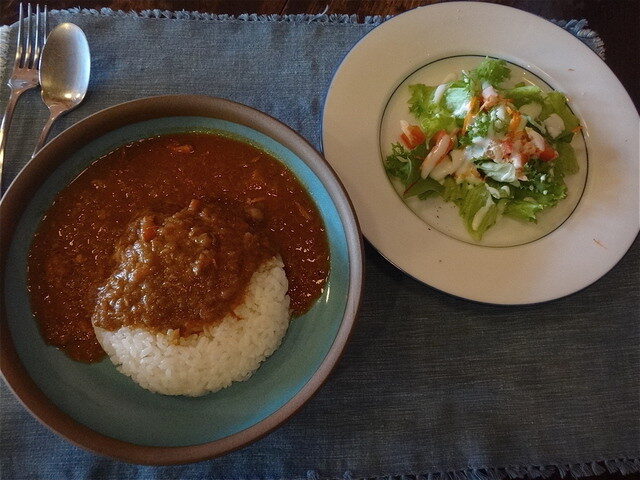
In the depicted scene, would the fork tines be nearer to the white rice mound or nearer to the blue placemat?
the blue placemat

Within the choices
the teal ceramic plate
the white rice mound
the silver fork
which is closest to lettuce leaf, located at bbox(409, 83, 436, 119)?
the teal ceramic plate

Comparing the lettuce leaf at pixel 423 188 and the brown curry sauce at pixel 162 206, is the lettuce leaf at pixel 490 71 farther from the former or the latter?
the brown curry sauce at pixel 162 206

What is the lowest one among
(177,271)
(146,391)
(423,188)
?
(146,391)

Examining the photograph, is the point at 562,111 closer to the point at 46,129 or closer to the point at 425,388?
the point at 425,388

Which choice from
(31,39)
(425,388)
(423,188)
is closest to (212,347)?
(425,388)

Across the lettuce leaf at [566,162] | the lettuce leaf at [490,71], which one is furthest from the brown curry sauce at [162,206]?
the lettuce leaf at [566,162]
